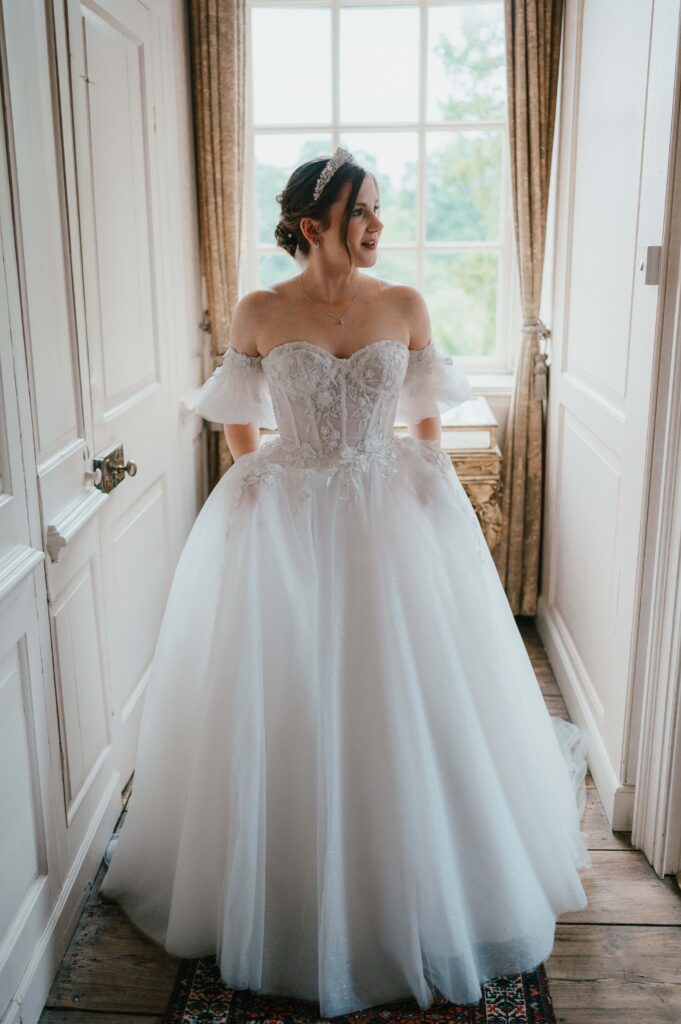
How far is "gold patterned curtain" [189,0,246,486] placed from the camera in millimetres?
3178

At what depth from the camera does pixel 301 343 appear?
206cm

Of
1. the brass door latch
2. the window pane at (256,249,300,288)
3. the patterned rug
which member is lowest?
the patterned rug

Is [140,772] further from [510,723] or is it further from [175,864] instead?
[510,723]

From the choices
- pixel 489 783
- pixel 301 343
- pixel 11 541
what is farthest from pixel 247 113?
pixel 489 783

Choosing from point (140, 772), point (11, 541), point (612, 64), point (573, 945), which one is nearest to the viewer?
point (11, 541)

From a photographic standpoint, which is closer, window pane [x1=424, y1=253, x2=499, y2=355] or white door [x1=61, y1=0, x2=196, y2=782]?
white door [x1=61, y1=0, x2=196, y2=782]

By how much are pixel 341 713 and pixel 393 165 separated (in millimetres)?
2459

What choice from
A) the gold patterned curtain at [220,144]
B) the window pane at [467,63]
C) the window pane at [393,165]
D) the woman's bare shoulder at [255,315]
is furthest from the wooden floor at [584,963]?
the window pane at [467,63]

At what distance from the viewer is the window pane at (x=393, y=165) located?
11.6 feet

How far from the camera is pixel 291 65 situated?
346 cm

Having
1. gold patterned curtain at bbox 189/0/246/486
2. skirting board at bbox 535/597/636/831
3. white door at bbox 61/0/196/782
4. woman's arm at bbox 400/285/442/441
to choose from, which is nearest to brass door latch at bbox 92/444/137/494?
white door at bbox 61/0/196/782

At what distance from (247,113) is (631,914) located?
295cm

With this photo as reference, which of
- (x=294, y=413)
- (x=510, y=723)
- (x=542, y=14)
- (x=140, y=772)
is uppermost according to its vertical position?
(x=542, y=14)

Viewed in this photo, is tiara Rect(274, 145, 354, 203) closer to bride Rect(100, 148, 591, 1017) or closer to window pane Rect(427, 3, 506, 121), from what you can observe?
bride Rect(100, 148, 591, 1017)
